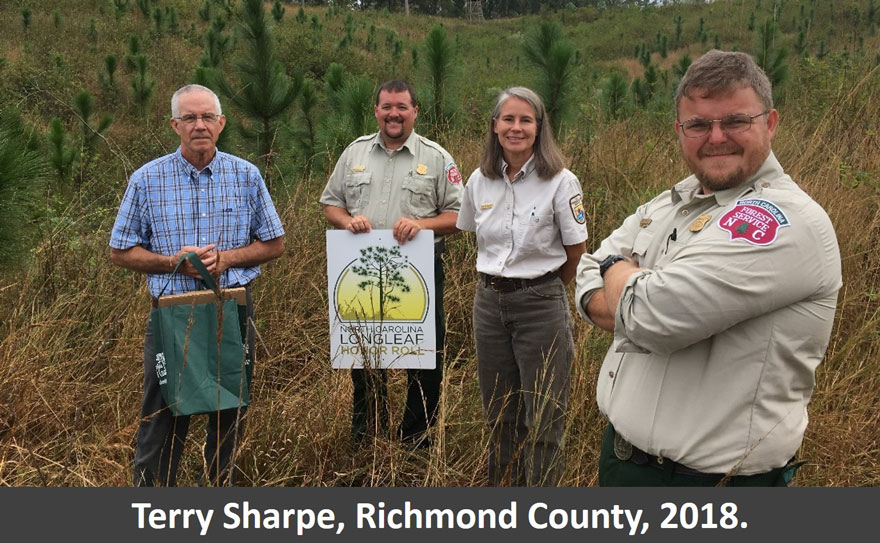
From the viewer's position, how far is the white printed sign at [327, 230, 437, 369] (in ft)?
9.98

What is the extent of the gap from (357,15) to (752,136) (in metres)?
29.3

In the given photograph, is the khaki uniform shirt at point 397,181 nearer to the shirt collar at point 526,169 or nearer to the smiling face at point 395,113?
the smiling face at point 395,113

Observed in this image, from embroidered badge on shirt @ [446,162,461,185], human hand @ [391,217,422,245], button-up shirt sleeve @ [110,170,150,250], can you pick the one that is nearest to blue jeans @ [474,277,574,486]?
human hand @ [391,217,422,245]

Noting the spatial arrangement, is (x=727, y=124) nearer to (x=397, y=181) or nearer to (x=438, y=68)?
(x=397, y=181)

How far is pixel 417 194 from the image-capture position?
3.31m

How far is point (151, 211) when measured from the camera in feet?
8.92

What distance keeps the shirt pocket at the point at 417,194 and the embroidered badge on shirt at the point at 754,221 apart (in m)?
2.00

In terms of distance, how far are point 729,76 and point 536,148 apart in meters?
1.37

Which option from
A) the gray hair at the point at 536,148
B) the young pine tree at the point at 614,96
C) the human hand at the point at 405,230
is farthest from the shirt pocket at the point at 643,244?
the young pine tree at the point at 614,96

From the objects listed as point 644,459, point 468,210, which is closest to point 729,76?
point 644,459

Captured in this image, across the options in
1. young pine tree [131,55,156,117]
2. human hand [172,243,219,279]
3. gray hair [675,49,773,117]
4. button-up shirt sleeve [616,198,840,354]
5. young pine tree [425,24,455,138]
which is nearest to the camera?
button-up shirt sleeve [616,198,840,354]

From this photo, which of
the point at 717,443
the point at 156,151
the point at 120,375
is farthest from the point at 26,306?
the point at 717,443

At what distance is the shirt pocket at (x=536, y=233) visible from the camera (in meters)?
2.73

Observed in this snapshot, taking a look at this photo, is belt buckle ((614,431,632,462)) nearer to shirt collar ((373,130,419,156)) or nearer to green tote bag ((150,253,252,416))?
green tote bag ((150,253,252,416))
